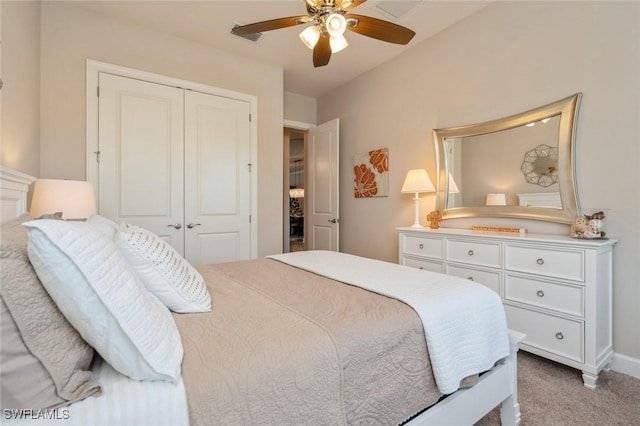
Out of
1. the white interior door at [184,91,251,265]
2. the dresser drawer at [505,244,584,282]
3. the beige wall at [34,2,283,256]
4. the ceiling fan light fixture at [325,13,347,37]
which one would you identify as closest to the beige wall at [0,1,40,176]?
the beige wall at [34,2,283,256]

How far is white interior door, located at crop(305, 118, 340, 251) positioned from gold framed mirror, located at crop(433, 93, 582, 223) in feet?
4.81

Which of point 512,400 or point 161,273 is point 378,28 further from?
point 512,400

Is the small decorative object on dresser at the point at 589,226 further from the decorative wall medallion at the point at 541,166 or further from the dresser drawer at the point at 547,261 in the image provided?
the decorative wall medallion at the point at 541,166

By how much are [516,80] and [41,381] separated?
127 inches

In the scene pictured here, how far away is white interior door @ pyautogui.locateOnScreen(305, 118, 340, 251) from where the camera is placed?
414cm

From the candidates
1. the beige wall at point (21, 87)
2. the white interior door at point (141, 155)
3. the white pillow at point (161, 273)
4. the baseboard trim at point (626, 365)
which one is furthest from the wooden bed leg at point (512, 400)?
the white interior door at point (141, 155)

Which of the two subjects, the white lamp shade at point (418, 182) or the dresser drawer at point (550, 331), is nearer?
the dresser drawer at point (550, 331)

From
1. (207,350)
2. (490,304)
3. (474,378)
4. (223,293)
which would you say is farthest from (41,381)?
(490,304)

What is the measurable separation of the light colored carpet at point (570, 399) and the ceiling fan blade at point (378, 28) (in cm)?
222

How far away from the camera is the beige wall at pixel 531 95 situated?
6.44 feet

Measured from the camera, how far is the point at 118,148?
2.81m

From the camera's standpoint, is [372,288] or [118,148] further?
[118,148]

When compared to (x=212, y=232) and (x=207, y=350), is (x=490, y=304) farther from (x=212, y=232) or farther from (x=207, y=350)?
(x=212, y=232)

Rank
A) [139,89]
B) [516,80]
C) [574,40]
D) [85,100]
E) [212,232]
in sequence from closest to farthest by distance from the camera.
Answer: [574,40] → [516,80] → [85,100] → [139,89] → [212,232]
